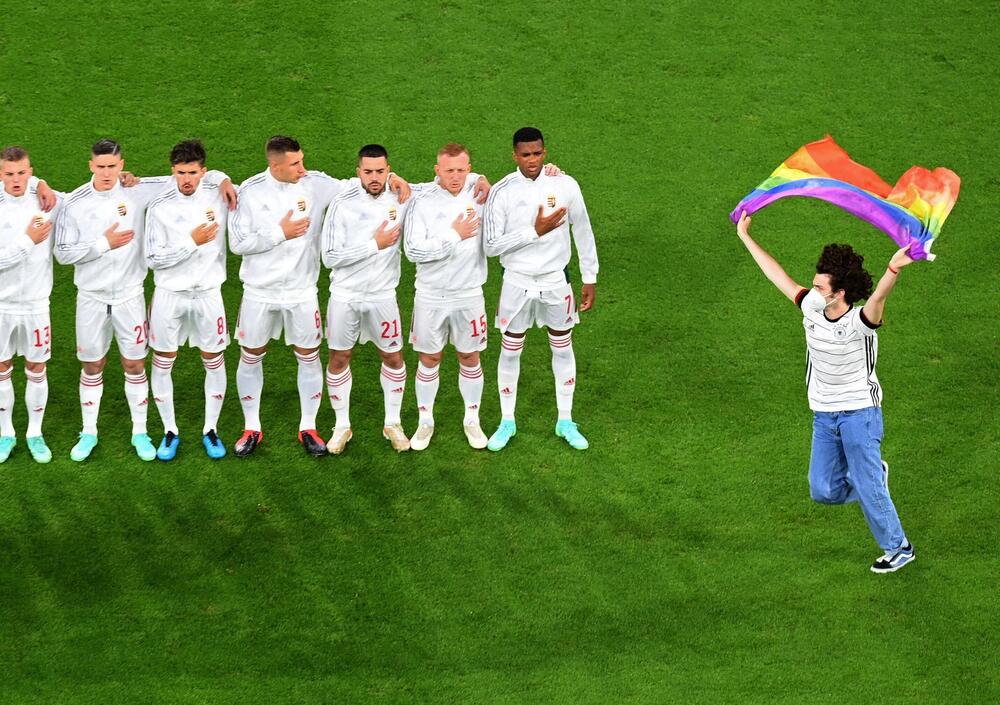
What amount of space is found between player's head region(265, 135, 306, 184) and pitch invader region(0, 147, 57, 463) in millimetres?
1502

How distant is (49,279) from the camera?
10.5m

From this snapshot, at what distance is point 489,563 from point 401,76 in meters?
6.23

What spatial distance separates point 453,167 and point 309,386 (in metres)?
1.92

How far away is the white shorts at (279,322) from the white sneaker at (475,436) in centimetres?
127

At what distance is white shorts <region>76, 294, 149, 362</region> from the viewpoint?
1052 cm

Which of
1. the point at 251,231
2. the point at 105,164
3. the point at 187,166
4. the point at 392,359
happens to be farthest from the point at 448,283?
the point at 105,164

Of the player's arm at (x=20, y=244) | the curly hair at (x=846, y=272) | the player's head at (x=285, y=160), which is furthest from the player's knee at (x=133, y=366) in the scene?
the curly hair at (x=846, y=272)

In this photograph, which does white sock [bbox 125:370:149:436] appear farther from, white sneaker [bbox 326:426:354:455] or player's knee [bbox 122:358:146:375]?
white sneaker [bbox 326:426:354:455]

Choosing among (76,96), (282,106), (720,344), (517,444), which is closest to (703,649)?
(517,444)

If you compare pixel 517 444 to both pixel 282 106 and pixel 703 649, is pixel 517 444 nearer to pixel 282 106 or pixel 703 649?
Result: pixel 703 649

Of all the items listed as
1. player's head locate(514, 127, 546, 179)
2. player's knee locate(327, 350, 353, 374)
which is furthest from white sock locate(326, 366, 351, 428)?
player's head locate(514, 127, 546, 179)

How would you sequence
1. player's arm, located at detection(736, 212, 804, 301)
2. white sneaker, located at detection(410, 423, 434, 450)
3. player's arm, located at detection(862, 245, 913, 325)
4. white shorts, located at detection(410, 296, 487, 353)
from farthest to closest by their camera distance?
white sneaker, located at detection(410, 423, 434, 450) → white shorts, located at detection(410, 296, 487, 353) → player's arm, located at detection(736, 212, 804, 301) → player's arm, located at detection(862, 245, 913, 325)

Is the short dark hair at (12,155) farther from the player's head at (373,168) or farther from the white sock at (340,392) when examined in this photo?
the white sock at (340,392)

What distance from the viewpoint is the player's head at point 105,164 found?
1029cm
